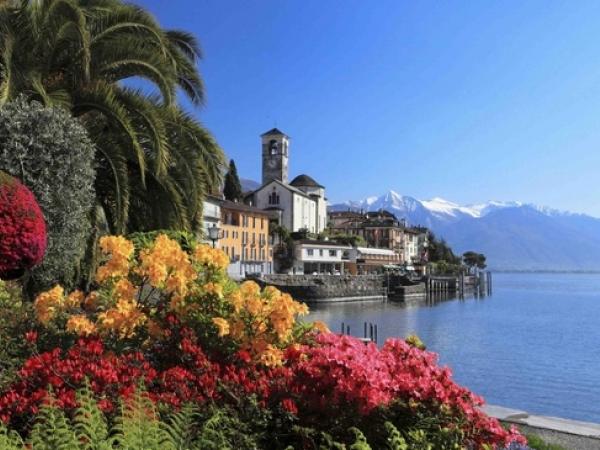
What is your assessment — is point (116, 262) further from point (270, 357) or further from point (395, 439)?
point (395, 439)

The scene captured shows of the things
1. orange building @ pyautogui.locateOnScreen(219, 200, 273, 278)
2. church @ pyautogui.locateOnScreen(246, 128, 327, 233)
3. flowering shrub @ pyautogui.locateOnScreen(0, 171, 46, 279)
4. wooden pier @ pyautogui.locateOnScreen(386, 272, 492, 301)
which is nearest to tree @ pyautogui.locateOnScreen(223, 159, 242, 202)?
church @ pyautogui.locateOnScreen(246, 128, 327, 233)

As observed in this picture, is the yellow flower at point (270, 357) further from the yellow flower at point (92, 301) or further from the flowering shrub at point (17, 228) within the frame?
the flowering shrub at point (17, 228)

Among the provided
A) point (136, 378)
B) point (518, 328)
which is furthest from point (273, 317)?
point (518, 328)

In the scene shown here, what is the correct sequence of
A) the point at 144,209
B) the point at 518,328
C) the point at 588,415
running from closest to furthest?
1. the point at 144,209
2. the point at 588,415
3. the point at 518,328

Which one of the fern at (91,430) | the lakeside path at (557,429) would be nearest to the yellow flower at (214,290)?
the fern at (91,430)

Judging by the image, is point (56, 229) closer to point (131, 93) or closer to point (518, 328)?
point (131, 93)

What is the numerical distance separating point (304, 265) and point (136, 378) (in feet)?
308

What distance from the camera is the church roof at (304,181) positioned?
135 metres

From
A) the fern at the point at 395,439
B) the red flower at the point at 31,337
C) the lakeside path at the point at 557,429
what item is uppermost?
the red flower at the point at 31,337

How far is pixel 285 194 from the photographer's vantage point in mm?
115312

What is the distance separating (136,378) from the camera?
16.1 feet

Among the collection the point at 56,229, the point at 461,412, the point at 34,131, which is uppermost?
the point at 34,131

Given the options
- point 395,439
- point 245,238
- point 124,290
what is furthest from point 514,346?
point 245,238

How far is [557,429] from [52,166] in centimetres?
942
